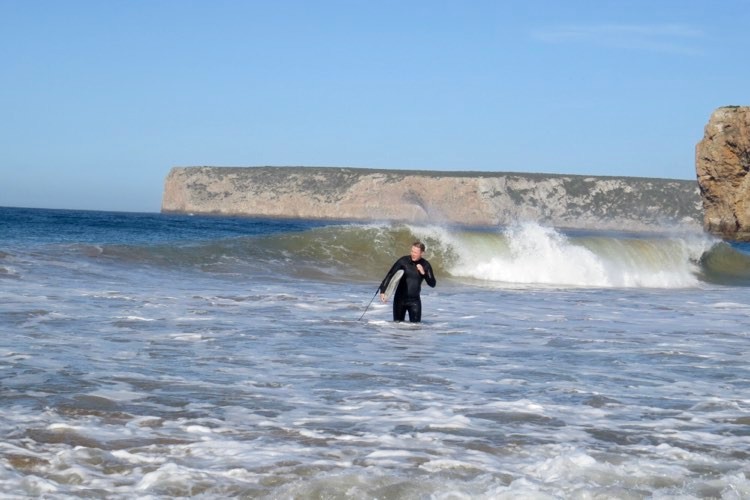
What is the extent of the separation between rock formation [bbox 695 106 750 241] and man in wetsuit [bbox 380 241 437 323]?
59784mm

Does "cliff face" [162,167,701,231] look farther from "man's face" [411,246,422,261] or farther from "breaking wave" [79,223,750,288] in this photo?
"man's face" [411,246,422,261]

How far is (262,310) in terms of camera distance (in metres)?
14.2

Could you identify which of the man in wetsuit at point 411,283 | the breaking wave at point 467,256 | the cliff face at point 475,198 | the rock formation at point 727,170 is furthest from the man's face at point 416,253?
the cliff face at point 475,198

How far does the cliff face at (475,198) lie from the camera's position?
13650cm

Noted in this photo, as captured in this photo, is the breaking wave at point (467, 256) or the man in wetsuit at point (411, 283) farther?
the breaking wave at point (467, 256)

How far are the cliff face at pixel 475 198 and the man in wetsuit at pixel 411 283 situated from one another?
4789 inches

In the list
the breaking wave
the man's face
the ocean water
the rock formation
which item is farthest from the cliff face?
the man's face

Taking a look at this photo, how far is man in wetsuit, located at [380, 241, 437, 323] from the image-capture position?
12.9 meters

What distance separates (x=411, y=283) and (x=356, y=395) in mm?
5403

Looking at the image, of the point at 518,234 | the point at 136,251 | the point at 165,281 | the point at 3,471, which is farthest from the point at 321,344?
the point at 518,234

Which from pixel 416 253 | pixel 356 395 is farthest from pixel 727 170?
pixel 356 395

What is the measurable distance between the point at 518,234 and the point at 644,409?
23391 millimetres

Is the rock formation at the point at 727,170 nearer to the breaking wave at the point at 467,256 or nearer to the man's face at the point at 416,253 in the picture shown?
the breaking wave at the point at 467,256

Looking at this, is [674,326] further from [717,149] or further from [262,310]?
[717,149]
